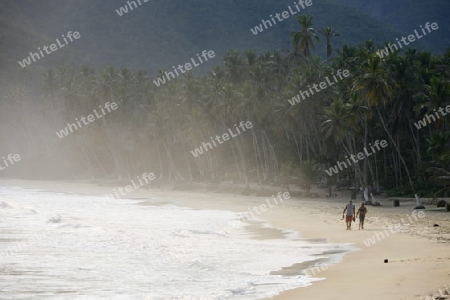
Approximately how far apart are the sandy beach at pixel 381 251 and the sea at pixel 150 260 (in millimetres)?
901

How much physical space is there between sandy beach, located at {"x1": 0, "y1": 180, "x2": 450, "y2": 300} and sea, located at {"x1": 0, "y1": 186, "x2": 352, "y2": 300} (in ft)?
2.95

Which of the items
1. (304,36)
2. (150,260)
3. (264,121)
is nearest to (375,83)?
(264,121)

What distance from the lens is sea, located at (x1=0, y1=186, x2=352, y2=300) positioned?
1450 cm

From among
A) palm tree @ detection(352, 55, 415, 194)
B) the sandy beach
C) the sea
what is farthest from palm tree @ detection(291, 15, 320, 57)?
the sea

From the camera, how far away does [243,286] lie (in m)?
14.7

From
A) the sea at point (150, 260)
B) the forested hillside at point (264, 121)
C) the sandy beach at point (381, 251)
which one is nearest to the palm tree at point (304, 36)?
the forested hillside at point (264, 121)

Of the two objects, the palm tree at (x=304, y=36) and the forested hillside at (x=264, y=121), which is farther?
the palm tree at (x=304, y=36)

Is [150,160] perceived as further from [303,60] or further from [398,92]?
[398,92]

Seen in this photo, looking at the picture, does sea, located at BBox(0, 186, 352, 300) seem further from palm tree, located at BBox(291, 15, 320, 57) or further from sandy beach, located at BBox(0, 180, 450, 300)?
palm tree, located at BBox(291, 15, 320, 57)

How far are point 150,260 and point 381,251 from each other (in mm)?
8091

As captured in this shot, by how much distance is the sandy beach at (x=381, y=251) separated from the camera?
1303 centimetres

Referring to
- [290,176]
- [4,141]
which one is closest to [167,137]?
[290,176]

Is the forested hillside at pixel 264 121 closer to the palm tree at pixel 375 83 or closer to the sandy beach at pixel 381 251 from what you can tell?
the palm tree at pixel 375 83

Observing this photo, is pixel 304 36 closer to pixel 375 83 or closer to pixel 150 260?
pixel 375 83
